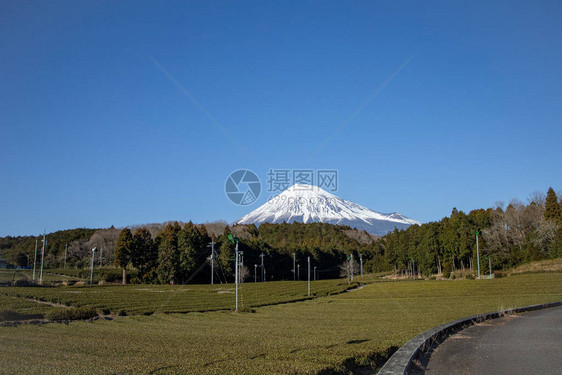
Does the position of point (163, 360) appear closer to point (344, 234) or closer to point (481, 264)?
point (481, 264)

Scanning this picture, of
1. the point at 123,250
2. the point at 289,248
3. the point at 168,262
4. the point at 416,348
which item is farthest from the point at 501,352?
the point at 289,248

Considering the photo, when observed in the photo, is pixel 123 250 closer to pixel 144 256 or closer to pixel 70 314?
pixel 144 256

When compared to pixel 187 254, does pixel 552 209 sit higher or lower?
higher

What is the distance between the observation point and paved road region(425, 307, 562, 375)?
21.5 ft

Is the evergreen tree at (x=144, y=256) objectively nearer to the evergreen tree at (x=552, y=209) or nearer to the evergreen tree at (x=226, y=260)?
the evergreen tree at (x=226, y=260)

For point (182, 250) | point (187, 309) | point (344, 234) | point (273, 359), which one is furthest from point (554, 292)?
point (344, 234)

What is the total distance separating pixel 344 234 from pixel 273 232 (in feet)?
81.9

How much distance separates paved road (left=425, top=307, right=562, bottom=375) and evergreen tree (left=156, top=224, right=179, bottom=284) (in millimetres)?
66213

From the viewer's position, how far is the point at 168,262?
72.1 m

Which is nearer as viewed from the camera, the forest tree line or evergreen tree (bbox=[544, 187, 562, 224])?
evergreen tree (bbox=[544, 187, 562, 224])

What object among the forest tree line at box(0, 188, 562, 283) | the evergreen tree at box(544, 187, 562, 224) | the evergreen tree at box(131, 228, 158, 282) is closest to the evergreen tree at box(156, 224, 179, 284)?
the forest tree line at box(0, 188, 562, 283)

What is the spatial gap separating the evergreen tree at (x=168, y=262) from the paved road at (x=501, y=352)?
6621cm

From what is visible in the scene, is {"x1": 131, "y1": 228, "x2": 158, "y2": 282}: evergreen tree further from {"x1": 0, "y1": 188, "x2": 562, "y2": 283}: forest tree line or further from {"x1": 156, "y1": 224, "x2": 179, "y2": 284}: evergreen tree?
{"x1": 156, "y1": 224, "x2": 179, "y2": 284}: evergreen tree

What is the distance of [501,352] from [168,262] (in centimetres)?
6923
